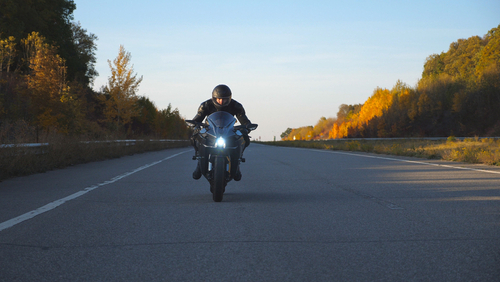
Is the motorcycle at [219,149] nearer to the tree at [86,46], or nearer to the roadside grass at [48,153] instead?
the roadside grass at [48,153]

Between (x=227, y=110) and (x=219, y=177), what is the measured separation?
56.7 inches

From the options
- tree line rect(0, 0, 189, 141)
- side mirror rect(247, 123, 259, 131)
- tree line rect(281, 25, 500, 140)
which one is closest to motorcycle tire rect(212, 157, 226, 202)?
side mirror rect(247, 123, 259, 131)

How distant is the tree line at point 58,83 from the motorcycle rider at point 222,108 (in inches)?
353

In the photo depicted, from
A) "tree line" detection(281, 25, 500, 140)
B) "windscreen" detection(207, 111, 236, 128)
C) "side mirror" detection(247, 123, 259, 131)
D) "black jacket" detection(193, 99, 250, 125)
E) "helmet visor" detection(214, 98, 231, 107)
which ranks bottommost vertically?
"side mirror" detection(247, 123, 259, 131)

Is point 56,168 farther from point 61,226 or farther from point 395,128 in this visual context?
point 395,128

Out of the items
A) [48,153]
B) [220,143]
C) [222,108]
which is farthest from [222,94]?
[48,153]

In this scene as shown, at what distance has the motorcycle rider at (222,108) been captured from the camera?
8023 millimetres

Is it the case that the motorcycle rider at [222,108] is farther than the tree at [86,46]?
No

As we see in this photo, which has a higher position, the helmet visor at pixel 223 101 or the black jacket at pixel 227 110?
the helmet visor at pixel 223 101

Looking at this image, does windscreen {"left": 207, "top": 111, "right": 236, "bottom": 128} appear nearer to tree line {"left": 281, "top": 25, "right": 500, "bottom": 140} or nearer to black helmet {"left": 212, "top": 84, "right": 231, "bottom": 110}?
black helmet {"left": 212, "top": 84, "right": 231, "bottom": 110}

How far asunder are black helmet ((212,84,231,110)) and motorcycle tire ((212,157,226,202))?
1.06 metres

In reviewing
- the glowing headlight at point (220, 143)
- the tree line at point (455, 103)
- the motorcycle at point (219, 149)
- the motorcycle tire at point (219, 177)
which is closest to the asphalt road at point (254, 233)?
the motorcycle tire at point (219, 177)

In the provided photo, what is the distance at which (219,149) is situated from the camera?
748 cm

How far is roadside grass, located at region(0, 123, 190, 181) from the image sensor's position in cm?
1231
